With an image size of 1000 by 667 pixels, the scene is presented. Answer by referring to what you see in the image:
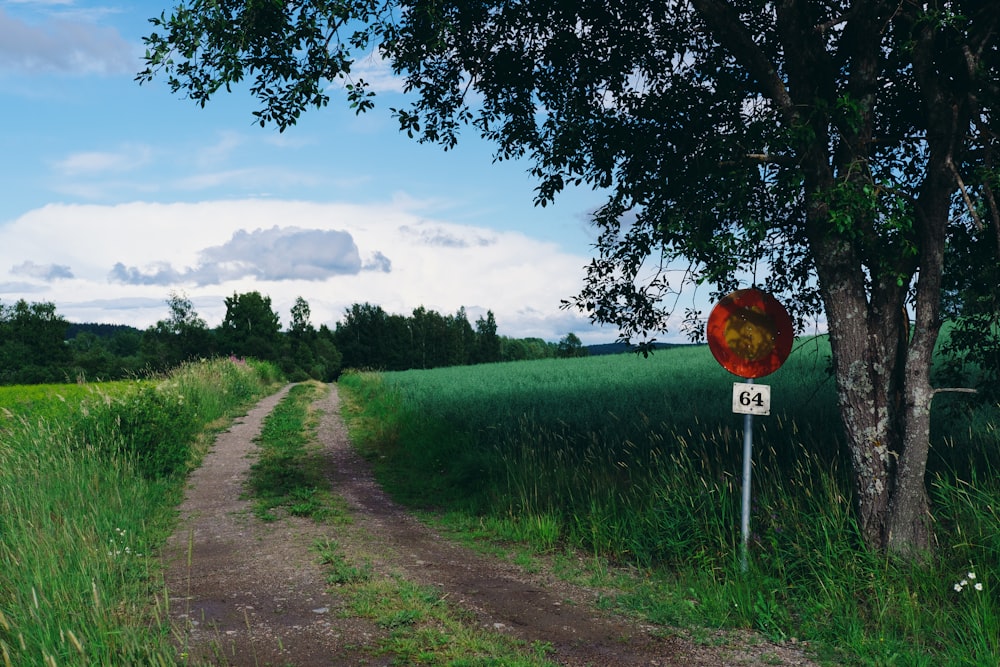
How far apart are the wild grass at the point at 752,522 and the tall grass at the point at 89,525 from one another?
13.8 ft

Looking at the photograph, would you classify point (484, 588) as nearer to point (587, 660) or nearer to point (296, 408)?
point (587, 660)

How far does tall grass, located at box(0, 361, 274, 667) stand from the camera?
4.57 metres

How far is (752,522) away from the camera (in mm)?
7418

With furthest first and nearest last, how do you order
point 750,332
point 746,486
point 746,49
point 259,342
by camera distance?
point 259,342 < point 746,49 < point 750,332 < point 746,486

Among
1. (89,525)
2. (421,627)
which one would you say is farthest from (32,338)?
(421,627)

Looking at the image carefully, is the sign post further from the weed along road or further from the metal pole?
the weed along road

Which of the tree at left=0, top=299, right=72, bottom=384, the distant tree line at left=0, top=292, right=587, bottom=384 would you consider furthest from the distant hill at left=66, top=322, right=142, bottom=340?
the tree at left=0, top=299, right=72, bottom=384

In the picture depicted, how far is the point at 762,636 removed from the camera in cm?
580

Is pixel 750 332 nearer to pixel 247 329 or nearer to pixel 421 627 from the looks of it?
pixel 421 627

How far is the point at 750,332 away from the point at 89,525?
764cm

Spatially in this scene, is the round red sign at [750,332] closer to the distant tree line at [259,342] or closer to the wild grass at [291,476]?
the wild grass at [291,476]

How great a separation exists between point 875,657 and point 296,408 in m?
21.9

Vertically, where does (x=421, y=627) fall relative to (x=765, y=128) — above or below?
below

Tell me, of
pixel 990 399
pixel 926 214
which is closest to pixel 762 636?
pixel 926 214
